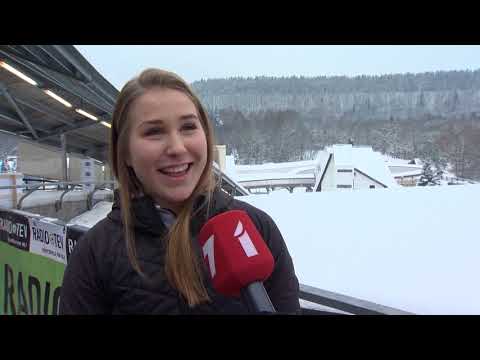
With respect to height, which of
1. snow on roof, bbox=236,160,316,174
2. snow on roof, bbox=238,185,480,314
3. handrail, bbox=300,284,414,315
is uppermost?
handrail, bbox=300,284,414,315

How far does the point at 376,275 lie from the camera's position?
6836 millimetres

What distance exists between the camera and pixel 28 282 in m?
2.57

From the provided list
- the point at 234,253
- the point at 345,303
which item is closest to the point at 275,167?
the point at 345,303

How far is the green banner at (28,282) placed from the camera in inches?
91.0

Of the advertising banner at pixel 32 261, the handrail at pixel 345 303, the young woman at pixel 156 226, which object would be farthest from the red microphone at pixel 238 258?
the advertising banner at pixel 32 261

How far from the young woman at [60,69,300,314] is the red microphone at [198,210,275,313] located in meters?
0.12

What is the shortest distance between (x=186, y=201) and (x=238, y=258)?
0.33m

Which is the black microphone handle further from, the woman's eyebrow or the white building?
the white building

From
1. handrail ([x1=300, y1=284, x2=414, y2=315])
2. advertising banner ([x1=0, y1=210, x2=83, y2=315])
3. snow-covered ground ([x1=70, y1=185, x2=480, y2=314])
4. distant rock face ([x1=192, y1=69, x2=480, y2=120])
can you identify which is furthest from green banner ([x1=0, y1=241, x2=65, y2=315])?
distant rock face ([x1=192, y1=69, x2=480, y2=120])

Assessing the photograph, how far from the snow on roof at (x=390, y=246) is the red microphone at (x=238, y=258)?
1.15 m

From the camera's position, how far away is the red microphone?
75 cm

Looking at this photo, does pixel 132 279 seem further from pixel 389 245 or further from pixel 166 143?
pixel 389 245

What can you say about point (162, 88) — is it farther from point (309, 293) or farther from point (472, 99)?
point (472, 99)
